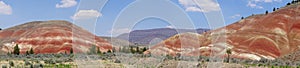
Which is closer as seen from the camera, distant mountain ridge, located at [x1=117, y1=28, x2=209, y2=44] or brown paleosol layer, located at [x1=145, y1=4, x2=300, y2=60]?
distant mountain ridge, located at [x1=117, y1=28, x2=209, y2=44]

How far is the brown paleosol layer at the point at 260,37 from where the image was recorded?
254 ft

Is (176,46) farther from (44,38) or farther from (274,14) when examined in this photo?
(44,38)

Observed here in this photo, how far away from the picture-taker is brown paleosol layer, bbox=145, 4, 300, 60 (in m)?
77.5

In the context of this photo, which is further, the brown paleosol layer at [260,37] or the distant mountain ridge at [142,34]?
the brown paleosol layer at [260,37]

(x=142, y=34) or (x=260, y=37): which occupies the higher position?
(x=142, y=34)

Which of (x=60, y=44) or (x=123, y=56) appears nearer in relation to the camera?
(x=123, y=56)

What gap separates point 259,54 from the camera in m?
76.9

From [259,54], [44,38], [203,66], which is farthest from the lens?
[44,38]

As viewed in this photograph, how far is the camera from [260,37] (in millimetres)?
85375

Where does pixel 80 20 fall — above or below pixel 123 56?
above

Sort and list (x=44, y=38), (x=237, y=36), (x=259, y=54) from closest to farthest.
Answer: (x=259, y=54) < (x=237, y=36) < (x=44, y=38)

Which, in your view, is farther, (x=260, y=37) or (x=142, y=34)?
(x=260, y=37)

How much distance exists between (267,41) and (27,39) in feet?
176

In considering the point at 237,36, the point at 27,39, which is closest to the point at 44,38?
the point at 27,39
